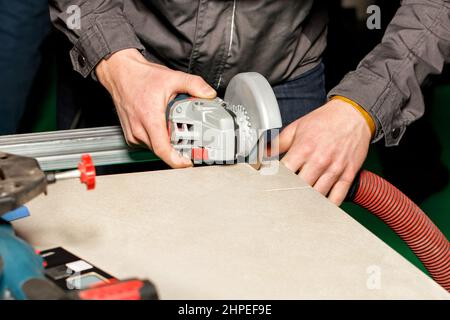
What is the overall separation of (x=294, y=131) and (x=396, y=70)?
0.80 ft

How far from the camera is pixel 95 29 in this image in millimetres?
1180

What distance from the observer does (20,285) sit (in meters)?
0.60

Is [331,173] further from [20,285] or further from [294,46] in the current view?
[20,285]

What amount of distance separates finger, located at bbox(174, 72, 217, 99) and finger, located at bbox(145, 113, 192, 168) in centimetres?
5

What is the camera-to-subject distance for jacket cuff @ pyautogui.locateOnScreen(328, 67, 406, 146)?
1.14 metres

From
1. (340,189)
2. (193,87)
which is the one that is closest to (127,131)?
(193,87)

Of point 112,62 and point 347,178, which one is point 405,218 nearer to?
point 347,178

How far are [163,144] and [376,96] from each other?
378 mm

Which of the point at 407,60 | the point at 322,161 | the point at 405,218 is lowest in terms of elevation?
the point at 405,218

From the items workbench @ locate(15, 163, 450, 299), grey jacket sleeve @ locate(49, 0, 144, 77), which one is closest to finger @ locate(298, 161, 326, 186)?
workbench @ locate(15, 163, 450, 299)

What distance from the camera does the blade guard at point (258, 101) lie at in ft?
3.06

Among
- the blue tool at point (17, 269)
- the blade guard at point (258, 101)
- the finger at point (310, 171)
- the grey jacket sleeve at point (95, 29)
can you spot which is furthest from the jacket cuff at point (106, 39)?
the blue tool at point (17, 269)

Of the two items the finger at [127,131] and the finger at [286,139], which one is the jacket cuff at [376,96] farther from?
the finger at [127,131]

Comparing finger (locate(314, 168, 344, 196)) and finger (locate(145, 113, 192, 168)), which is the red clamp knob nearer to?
finger (locate(145, 113, 192, 168))
